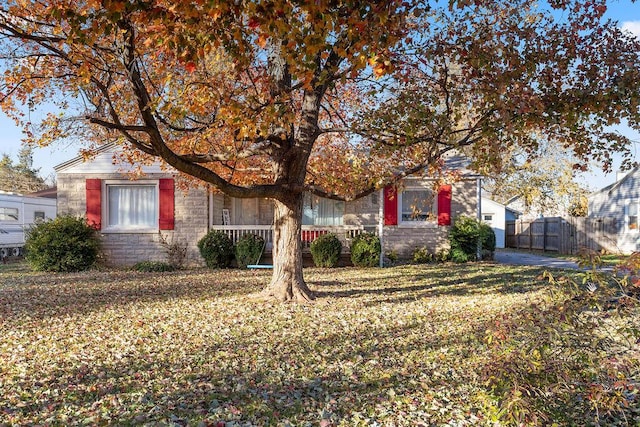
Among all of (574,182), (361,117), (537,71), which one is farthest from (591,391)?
(574,182)

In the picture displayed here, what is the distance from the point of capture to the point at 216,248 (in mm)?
13398

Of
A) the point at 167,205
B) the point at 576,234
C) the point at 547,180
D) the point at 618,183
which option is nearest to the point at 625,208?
the point at 618,183

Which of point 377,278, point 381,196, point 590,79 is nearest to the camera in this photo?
point 590,79

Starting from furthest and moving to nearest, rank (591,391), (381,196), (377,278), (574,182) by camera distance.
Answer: (574,182), (381,196), (377,278), (591,391)

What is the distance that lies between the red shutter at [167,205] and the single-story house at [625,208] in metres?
16.4

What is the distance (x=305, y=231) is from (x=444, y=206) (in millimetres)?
4417

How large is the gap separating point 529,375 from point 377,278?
26.0 ft

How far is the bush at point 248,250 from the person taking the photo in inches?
527

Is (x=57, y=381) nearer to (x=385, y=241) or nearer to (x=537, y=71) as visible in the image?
(x=537, y=71)

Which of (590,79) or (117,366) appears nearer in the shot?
(117,366)

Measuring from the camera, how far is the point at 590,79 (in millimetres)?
6934

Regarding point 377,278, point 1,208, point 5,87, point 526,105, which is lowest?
point 377,278

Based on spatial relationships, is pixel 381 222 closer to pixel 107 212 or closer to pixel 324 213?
pixel 324 213

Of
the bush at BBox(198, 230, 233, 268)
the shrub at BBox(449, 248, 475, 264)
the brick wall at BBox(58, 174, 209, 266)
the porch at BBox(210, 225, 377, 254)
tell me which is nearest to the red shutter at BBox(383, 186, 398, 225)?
the porch at BBox(210, 225, 377, 254)
